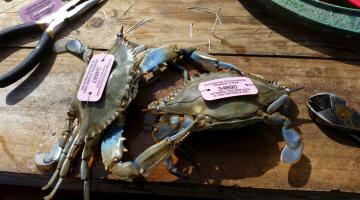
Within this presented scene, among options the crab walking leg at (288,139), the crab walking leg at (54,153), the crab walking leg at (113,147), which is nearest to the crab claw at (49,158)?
the crab walking leg at (54,153)

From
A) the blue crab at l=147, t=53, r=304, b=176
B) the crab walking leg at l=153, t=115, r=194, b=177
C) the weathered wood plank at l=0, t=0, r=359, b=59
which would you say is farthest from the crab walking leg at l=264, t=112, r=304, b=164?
the weathered wood plank at l=0, t=0, r=359, b=59

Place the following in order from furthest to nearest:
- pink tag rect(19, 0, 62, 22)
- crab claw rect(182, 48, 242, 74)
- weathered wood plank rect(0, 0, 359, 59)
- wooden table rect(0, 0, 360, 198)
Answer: pink tag rect(19, 0, 62, 22)
weathered wood plank rect(0, 0, 359, 59)
crab claw rect(182, 48, 242, 74)
wooden table rect(0, 0, 360, 198)

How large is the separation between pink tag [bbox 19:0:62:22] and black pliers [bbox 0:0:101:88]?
0.11 ft

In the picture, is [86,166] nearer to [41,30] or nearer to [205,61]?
[205,61]

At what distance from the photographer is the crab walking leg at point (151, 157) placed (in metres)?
0.90

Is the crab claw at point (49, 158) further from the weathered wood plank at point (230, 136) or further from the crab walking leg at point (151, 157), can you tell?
the crab walking leg at point (151, 157)

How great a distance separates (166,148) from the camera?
0.90 meters

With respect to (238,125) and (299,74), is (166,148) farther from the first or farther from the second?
(299,74)

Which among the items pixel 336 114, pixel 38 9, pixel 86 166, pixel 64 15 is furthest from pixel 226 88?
pixel 38 9

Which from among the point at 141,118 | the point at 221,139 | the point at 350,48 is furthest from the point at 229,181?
the point at 350,48

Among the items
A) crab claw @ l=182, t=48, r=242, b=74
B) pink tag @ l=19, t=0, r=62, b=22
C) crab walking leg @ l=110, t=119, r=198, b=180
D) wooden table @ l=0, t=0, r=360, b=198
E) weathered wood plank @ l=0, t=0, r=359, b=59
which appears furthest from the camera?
pink tag @ l=19, t=0, r=62, b=22

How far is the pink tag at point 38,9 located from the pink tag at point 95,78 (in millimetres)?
395

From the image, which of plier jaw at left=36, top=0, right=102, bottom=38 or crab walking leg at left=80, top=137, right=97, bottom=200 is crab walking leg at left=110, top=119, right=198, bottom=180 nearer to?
crab walking leg at left=80, top=137, right=97, bottom=200

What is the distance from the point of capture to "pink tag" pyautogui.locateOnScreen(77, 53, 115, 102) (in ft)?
3.39
